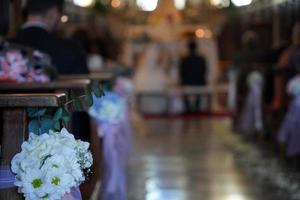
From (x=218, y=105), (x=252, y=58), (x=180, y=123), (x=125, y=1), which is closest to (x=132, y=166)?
(x=252, y=58)

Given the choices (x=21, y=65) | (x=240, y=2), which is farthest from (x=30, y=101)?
(x=240, y=2)

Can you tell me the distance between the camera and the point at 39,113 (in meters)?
2.56

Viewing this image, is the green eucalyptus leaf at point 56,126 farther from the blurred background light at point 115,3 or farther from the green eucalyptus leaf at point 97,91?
the blurred background light at point 115,3

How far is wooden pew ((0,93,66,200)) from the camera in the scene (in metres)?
2.49

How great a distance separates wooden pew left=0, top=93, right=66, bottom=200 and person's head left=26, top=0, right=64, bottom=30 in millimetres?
2245

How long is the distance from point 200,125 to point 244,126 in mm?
2024

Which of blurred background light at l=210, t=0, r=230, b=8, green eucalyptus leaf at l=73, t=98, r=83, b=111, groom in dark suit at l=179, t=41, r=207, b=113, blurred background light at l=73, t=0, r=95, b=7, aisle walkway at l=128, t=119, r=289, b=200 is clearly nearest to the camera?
green eucalyptus leaf at l=73, t=98, r=83, b=111

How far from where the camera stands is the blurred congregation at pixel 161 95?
11.8ft

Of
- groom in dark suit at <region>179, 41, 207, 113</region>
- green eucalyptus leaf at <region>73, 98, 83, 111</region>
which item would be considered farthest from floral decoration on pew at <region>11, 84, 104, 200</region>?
groom in dark suit at <region>179, 41, 207, 113</region>

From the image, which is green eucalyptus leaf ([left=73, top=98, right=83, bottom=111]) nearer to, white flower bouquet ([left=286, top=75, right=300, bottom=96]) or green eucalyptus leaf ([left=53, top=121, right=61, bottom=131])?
green eucalyptus leaf ([left=53, top=121, right=61, bottom=131])

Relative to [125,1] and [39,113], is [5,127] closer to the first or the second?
[39,113]

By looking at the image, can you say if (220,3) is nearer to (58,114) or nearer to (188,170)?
(188,170)

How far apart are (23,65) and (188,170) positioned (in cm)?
279

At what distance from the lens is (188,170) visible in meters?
6.58
